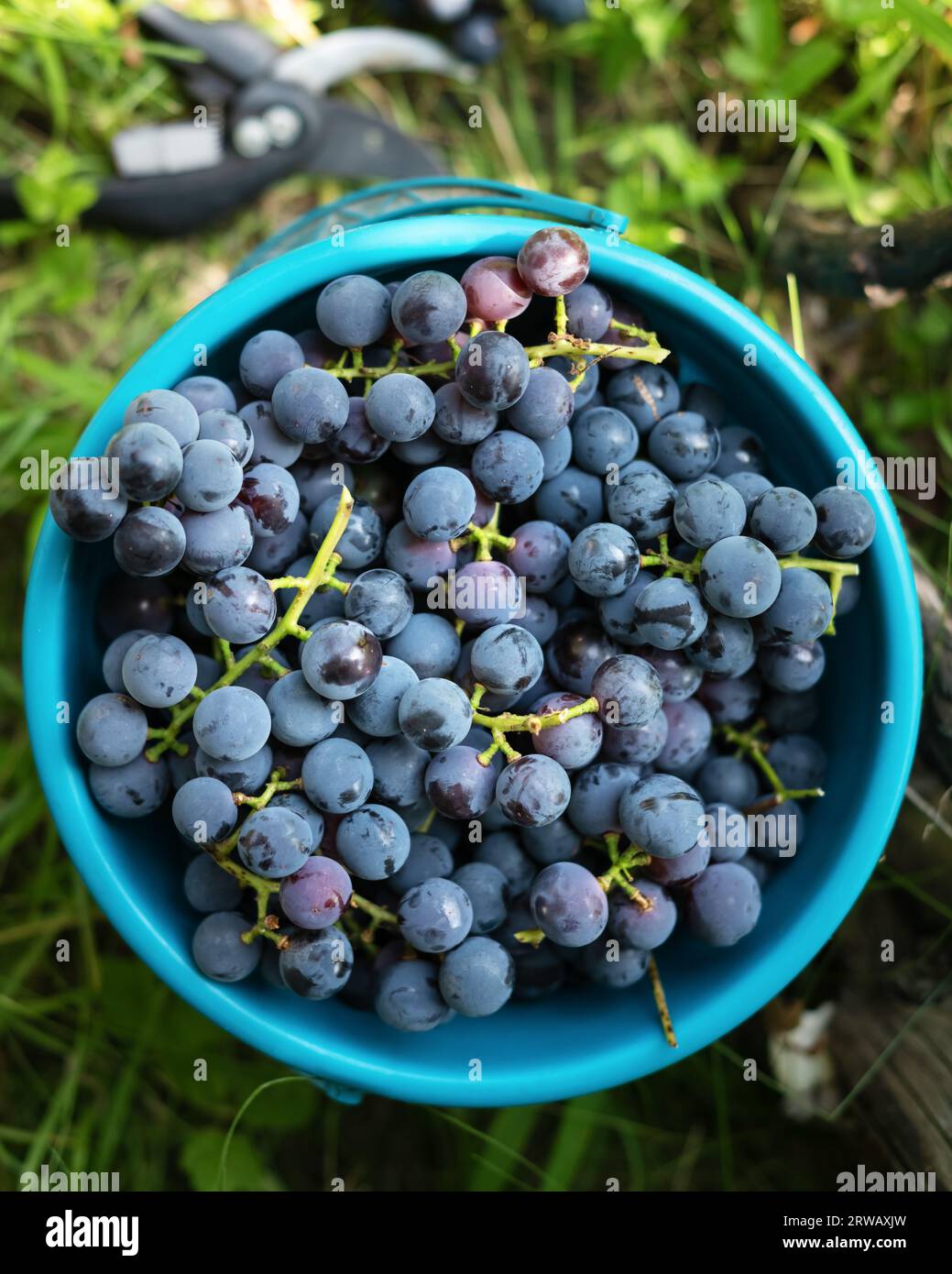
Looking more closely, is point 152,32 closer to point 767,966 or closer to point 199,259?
point 199,259

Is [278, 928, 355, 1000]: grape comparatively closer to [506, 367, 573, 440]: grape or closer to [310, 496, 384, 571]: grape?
[310, 496, 384, 571]: grape

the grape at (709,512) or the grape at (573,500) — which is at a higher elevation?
the grape at (573,500)

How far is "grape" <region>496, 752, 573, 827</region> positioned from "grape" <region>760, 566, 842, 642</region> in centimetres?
26

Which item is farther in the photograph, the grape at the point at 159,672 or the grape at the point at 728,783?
the grape at the point at 728,783

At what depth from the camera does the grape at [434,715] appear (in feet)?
3.09

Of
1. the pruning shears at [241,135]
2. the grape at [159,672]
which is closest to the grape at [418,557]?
the grape at [159,672]

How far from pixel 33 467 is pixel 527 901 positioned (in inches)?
38.1

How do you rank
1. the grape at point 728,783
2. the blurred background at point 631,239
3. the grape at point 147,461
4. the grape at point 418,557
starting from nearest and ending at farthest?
the grape at point 147,461 < the grape at point 418,557 < the grape at point 728,783 < the blurred background at point 631,239

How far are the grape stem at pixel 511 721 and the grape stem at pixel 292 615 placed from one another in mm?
178

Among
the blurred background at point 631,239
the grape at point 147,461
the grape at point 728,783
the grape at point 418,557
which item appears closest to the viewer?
the grape at point 147,461

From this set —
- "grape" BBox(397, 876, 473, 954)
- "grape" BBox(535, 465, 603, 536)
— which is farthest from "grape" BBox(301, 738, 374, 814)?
"grape" BBox(535, 465, 603, 536)

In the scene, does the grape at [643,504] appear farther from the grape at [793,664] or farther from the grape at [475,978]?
the grape at [475,978]

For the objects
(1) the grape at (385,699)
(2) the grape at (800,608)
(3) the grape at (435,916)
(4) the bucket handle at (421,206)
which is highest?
(4) the bucket handle at (421,206)
